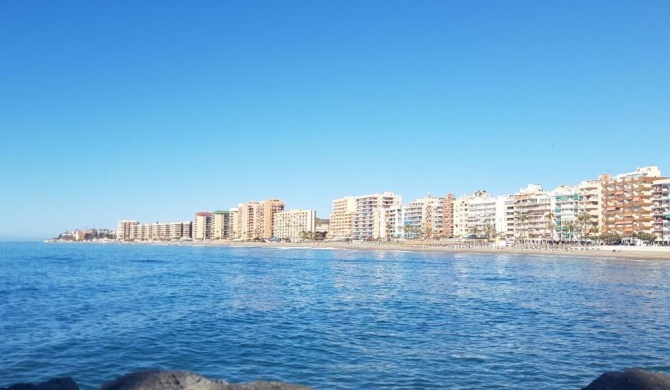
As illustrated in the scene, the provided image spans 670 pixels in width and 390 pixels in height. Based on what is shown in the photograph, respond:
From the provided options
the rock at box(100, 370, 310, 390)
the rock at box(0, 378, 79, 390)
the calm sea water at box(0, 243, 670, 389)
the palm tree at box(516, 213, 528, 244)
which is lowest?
the calm sea water at box(0, 243, 670, 389)

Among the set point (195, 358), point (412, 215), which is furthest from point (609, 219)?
point (195, 358)

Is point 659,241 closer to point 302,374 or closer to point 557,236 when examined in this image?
point 557,236

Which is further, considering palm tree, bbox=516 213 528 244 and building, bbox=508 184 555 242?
palm tree, bbox=516 213 528 244

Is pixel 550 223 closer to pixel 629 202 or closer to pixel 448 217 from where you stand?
pixel 629 202

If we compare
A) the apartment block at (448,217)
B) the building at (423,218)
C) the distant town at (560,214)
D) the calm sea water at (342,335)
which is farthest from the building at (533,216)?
the calm sea water at (342,335)

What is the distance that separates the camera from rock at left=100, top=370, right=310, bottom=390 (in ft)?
26.4

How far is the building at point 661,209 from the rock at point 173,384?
121 meters

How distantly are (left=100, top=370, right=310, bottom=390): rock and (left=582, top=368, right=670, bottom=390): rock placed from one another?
4515 millimetres

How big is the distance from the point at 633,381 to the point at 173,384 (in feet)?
21.9

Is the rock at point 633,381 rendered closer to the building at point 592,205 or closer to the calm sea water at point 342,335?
the calm sea water at point 342,335

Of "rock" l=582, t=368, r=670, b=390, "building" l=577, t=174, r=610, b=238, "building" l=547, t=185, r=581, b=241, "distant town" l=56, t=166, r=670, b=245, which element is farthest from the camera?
"building" l=547, t=185, r=581, b=241

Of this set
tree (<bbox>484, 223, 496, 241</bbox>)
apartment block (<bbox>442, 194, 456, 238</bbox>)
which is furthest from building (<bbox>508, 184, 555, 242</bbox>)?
apartment block (<bbox>442, 194, 456, 238</bbox>)

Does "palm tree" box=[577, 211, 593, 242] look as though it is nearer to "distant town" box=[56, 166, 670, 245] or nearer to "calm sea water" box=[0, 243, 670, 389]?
"distant town" box=[56, 166, 670, 245]

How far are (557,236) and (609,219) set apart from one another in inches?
568
